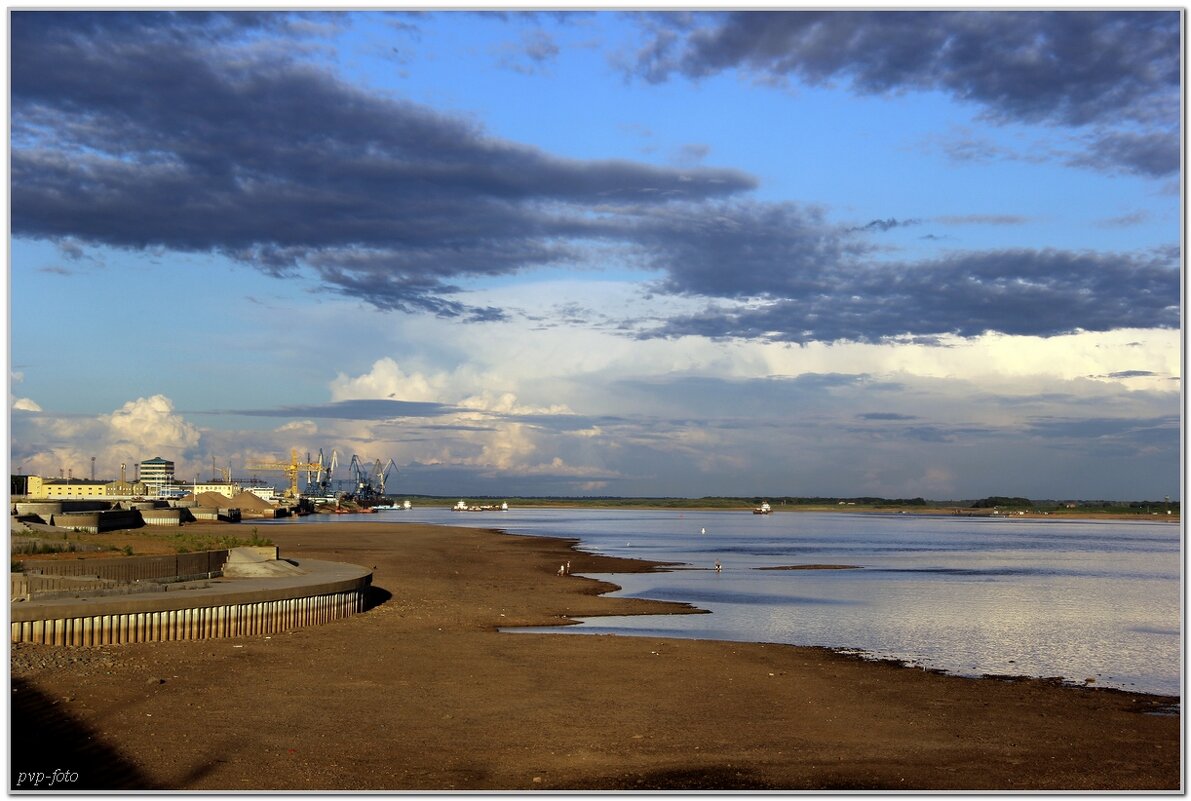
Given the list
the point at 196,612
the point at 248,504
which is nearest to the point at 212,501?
the point at 248,504

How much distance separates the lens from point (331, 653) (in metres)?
26.5

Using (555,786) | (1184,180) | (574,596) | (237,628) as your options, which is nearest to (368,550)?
(574,596)

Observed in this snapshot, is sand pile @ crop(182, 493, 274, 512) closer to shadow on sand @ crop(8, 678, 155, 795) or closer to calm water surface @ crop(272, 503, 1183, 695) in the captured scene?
calm water surface @ crop(272, 503, 1183, 695)

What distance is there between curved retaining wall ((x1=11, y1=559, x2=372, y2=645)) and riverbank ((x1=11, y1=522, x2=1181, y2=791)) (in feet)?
2.15

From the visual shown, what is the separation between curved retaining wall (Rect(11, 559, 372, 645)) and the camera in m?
23.2

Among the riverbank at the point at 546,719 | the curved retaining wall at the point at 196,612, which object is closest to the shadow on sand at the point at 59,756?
the riverbank at the point at 546,719

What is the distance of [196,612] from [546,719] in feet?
38.5

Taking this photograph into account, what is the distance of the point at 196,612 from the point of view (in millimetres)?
26656

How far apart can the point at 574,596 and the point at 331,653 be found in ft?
72.5

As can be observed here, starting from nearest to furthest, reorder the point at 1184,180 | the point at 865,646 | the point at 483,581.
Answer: the point at 1184,180
the point at 865,646
the point at 483,581

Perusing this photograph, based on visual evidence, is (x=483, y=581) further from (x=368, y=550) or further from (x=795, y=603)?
(x=368, y=550)

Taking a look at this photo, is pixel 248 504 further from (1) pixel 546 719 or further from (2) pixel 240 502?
(1) pixel 546 719

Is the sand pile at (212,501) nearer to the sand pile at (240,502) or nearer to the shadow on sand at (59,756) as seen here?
the sand pile at (240,502)

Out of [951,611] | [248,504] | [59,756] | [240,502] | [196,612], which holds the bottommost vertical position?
[951,611]
